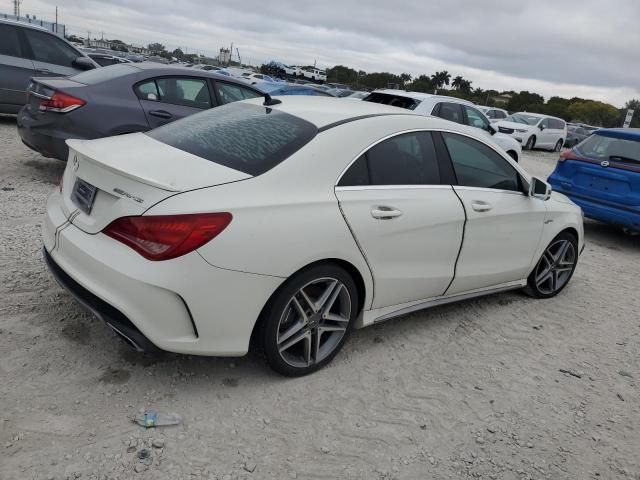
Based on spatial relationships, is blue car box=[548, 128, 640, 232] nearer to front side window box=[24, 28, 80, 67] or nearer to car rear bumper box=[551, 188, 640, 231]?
car rear bumper box=[551, 188, 640, 231]

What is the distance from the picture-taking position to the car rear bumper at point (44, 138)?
6.10m

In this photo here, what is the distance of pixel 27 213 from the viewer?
543 cm

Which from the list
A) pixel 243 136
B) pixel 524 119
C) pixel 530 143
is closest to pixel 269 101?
pixel 243 136

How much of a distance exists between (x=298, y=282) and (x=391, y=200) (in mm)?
846

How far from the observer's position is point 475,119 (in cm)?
1130

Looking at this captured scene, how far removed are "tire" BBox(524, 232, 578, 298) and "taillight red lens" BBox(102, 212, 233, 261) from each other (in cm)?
335

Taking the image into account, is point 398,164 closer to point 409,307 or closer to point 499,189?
point 409,307

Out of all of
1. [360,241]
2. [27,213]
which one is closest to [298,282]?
[360,241]

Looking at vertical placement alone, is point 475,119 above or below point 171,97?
above

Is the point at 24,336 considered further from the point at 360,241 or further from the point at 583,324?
the point at 583,324

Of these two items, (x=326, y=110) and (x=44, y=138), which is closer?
(x=326, y=110)

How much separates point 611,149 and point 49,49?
28.4 ft

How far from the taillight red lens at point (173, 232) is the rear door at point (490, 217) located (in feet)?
6.38

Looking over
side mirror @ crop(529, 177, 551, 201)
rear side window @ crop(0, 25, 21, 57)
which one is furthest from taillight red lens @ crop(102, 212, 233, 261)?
rear side window @ crop(0, 25, 21, 57)
